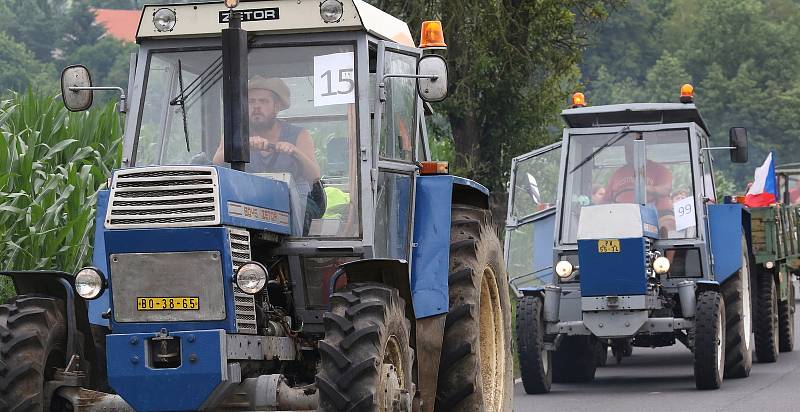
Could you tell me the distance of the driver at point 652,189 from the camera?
17.4 m

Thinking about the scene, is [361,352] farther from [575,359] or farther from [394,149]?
[575,359]

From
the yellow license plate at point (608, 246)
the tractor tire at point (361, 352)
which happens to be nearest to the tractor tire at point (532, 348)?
the yellow license plate at point (608, 246)

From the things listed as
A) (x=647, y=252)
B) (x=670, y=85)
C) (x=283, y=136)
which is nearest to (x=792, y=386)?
(x=647, y=252)

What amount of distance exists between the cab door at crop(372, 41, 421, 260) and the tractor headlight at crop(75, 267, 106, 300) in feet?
5.51

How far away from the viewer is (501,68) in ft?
77.2

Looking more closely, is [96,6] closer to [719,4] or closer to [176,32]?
[719,4]

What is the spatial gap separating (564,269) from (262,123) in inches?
308

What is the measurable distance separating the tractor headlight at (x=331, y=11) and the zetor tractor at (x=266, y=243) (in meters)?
0.01

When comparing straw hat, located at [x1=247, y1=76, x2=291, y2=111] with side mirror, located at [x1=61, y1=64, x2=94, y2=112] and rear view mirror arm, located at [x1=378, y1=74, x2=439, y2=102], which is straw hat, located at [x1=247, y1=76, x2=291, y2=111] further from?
side mirror, located at [x1=61, y1=64, x2=94, y2=112]

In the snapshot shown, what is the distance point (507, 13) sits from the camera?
23047 millimetres

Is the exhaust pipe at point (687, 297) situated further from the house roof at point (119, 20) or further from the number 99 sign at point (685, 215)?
the house roof at point (119, 20)

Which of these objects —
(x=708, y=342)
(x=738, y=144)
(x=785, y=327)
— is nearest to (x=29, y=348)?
(x=708, y=342)

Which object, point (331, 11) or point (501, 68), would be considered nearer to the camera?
point (331, 11)

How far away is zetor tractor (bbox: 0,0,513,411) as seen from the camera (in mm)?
8578
